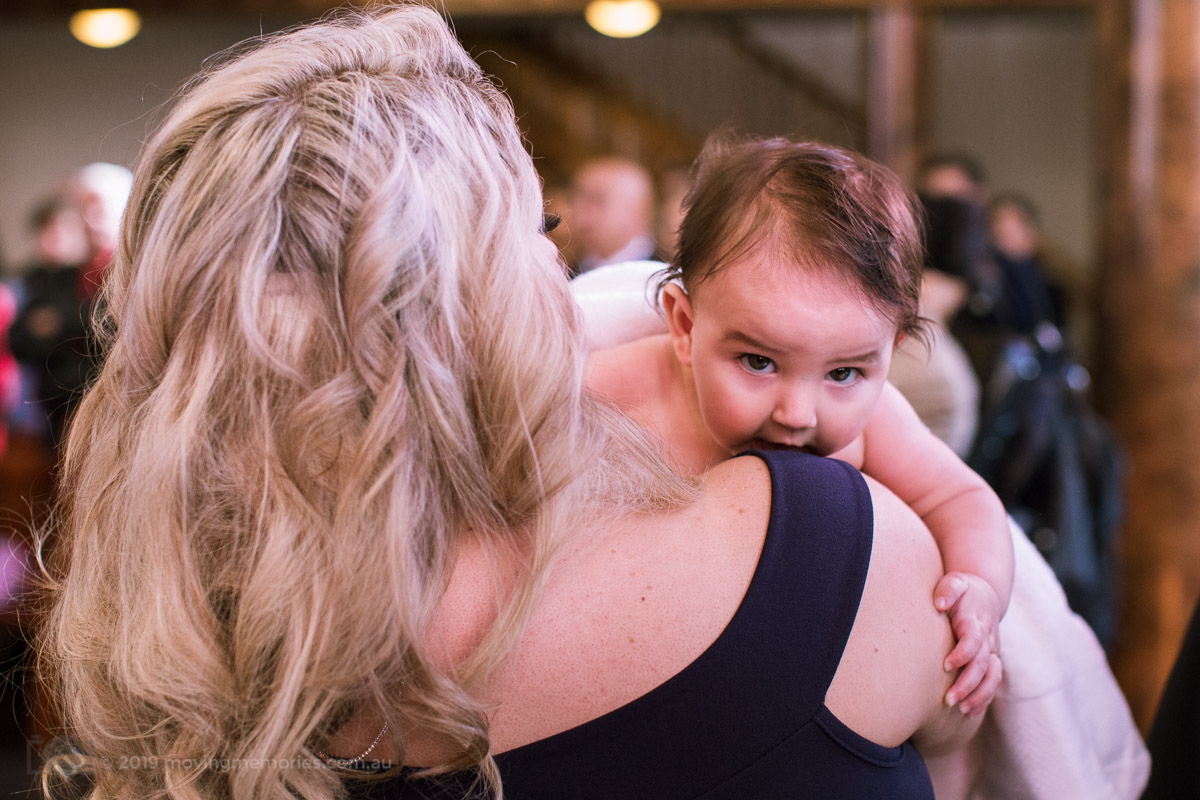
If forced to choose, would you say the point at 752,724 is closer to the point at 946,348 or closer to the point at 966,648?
the point at 966,648

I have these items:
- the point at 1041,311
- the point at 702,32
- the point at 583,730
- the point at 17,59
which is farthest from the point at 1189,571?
the point at 17,59

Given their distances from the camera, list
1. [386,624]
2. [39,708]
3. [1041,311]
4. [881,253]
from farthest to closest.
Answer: [1041,311] → [39,708] → [881,253] → [386,624]

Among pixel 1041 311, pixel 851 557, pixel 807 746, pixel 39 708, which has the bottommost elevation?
pixel 39 708

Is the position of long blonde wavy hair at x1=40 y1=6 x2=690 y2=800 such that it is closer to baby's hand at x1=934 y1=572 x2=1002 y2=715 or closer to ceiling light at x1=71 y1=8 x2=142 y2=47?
baby's hand at x1=934 y1=572 x2=1002 y2=715

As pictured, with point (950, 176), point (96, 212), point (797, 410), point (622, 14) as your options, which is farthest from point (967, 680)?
point (622, 14)

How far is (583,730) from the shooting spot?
0.85 meters

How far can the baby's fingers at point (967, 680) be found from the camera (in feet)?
3.18

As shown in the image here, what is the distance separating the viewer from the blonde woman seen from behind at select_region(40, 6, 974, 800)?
2.76 feet

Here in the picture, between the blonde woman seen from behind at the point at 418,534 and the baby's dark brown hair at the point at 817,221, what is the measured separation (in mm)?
294

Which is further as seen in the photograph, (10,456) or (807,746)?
(10,456)

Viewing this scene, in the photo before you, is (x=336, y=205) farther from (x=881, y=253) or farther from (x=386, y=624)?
(x=881, y=253)

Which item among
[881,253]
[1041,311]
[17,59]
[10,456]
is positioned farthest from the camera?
[17,59]

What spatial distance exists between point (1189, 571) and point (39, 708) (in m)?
3.80

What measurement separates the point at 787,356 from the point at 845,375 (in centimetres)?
8
